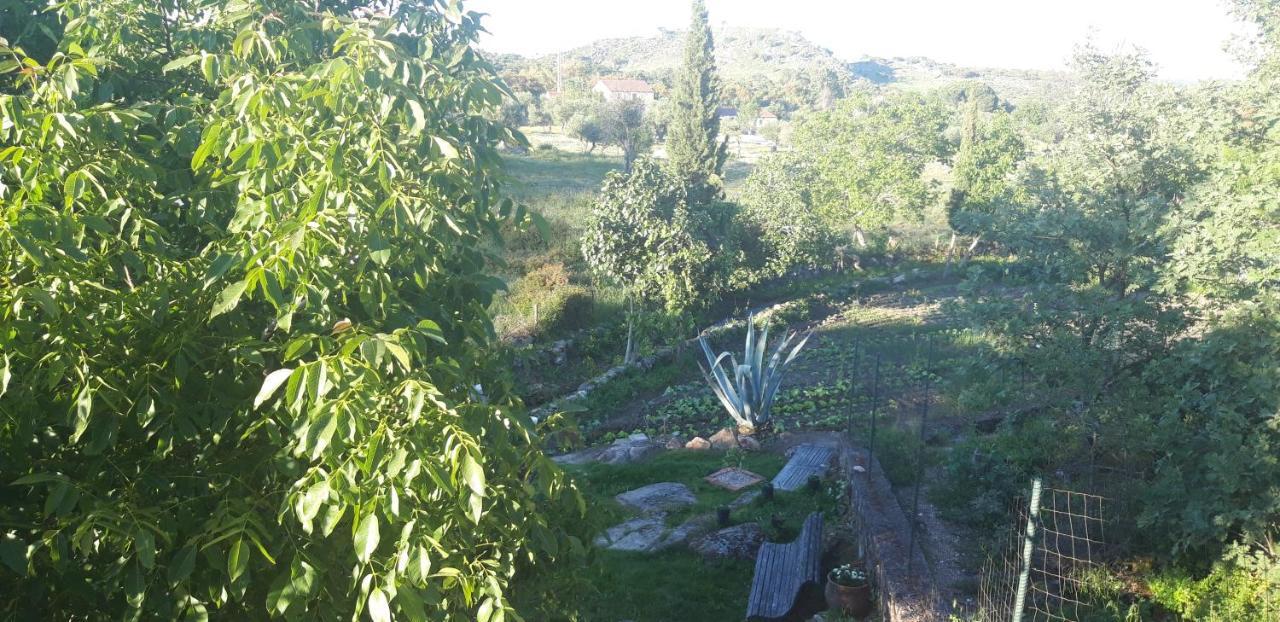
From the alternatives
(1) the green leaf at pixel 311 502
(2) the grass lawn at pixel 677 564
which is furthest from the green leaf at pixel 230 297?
(2) the grass lawn at pixel 677 564

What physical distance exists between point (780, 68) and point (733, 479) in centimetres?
11509

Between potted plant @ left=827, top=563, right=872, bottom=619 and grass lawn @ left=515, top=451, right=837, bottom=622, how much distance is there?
30.3 inches

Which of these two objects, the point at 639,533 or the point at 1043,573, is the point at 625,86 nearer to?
the point at 639,533

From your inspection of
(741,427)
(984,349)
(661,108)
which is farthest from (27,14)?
(661,108)

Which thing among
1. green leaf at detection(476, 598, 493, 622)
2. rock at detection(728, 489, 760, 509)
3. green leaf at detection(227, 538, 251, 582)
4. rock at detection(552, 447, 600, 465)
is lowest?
rock at detection(552, 447, 600, 465)

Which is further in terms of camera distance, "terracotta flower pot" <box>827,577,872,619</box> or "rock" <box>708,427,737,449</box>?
"rock" <box>708,427,737,449</box>

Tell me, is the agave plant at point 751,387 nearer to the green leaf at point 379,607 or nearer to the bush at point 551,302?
the bush at point 551,302

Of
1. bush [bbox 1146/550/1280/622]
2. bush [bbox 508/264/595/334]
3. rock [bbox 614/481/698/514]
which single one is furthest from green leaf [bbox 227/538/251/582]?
bush [bbox 508/264/595/334]

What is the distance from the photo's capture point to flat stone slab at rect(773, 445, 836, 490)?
354 inches

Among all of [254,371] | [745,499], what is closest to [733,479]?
[745,499]

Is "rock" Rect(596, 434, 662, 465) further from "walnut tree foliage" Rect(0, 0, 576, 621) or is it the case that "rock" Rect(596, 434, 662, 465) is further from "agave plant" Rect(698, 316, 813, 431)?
"walnut tree foliage" Rect(0, 0, 576, 621)

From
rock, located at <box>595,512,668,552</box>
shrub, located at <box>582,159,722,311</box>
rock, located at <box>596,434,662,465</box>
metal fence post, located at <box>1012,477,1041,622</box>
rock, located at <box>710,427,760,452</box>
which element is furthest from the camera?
shrub, located at <box>582,159,722,311</box>

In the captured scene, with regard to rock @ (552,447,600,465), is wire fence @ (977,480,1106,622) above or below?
above

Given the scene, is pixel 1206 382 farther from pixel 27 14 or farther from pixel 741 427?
pixel 27 14
